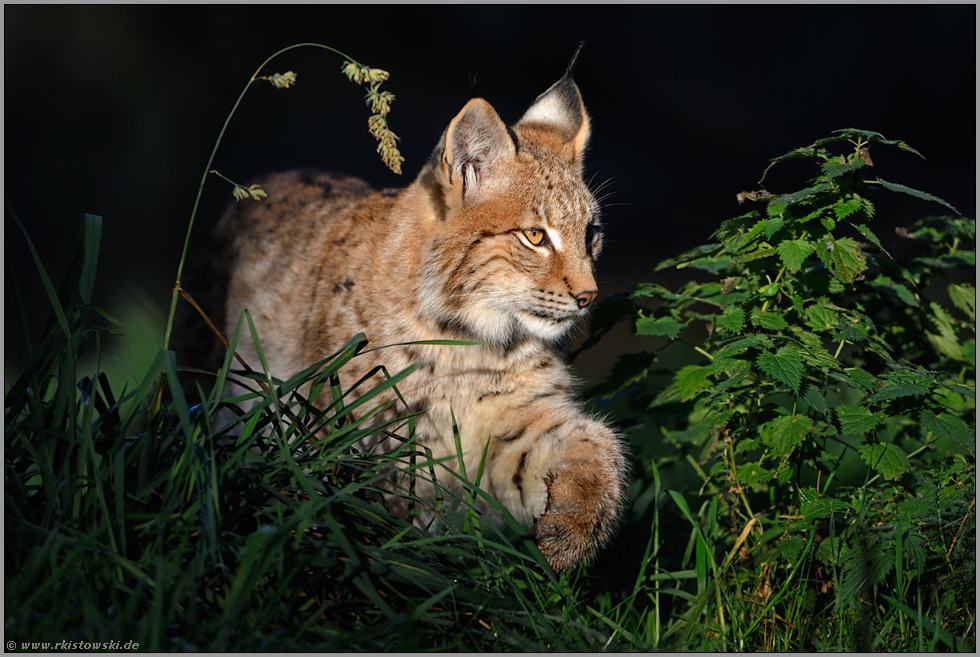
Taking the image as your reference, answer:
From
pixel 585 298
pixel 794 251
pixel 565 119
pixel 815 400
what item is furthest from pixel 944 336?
pixel 565 119

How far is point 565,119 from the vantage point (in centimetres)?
329

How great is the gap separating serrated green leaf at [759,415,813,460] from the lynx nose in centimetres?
73

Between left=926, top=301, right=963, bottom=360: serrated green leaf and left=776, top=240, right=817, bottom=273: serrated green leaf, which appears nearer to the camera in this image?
left=776, top=240, right=817, bottom=273: serrated green leaf

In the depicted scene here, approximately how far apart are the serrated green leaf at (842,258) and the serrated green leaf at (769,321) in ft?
0.71

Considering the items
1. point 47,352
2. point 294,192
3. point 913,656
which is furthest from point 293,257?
point 913,656

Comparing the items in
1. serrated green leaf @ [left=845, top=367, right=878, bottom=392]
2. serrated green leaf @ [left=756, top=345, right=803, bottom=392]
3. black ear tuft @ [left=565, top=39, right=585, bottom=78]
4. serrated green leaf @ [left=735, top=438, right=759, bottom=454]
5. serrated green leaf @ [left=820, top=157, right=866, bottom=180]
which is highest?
black ear tuft @ [left=565, top=39, right=585, bottom=78]

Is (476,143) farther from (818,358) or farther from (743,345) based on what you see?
(818,358)

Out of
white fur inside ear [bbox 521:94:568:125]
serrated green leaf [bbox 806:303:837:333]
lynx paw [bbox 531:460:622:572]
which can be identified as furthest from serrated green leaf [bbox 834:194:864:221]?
white fur inside ear [bbox 521:94:568:125]

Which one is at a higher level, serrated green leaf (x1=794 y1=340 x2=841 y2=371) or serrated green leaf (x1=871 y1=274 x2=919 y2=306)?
serrated green leaf (x1=871 y1=274 x2=919 y2=306)

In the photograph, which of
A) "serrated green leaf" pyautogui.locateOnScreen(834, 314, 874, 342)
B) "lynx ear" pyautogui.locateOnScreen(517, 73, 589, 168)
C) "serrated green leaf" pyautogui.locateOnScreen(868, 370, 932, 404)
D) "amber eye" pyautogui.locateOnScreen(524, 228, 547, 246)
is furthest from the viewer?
"lynx ear" pyautogui.locateOnScreen(517, 73, 589, 168)

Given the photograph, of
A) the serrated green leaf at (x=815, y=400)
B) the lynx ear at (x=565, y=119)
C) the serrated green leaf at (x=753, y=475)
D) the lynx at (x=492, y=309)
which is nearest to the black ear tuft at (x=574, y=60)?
the lynx ear at (x=565, y=119)

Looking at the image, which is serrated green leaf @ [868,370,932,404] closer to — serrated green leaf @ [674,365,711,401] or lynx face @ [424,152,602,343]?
serrated green leaf @ [674,365,711,401]

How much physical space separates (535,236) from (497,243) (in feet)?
0.49

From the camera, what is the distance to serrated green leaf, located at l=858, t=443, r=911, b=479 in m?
2.14
